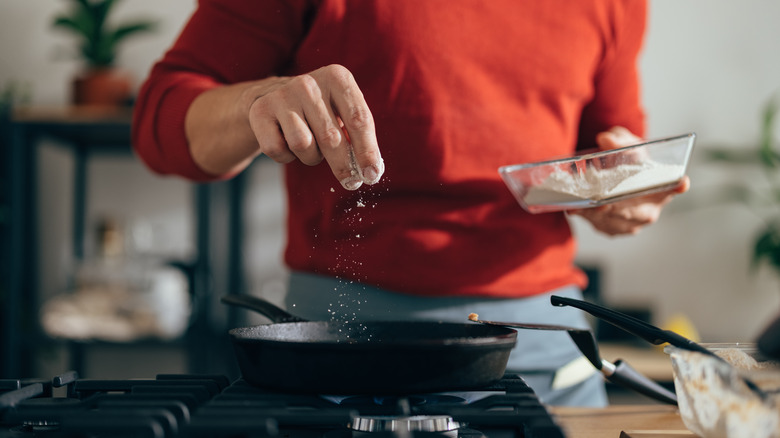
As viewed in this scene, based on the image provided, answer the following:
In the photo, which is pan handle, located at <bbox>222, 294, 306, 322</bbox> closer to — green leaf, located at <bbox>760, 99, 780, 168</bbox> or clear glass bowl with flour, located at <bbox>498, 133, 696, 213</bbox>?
clear glass bowl with flour, located at <bbox>498, 133, 696, 213</bbox>

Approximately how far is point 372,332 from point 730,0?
2257mm

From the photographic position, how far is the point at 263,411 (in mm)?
452

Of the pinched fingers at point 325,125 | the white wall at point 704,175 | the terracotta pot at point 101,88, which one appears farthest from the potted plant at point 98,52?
the pinched fingers at point 325,125

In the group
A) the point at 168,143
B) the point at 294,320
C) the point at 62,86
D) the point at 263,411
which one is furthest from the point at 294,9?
the point at 62,86

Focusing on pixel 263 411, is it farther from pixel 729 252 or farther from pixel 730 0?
pixel 730 0

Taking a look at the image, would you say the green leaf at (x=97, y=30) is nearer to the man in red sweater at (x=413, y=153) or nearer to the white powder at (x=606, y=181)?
the man in red sweater at (x=413, y=153)

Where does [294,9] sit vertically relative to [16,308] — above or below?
above

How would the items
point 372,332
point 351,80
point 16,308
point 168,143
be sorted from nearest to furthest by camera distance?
1. point 351,80
2. point 372,332
3. point 168,143
4. point 16,308

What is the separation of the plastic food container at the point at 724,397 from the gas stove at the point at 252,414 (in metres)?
0.10

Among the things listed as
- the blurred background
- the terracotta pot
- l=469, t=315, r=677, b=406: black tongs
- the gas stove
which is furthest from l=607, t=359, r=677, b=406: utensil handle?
the terracotta pot

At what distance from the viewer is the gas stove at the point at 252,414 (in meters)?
0.42

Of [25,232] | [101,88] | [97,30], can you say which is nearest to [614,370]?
[101,88]

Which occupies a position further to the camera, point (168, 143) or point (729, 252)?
point (729, 252)

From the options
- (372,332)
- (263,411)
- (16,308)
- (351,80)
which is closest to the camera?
(263,411)
